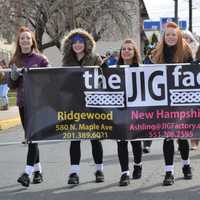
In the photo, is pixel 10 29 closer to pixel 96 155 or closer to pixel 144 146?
pixel 144 146

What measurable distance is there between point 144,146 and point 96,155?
279 cm

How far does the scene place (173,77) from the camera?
711cm

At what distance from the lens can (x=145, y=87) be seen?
7176 millimetres

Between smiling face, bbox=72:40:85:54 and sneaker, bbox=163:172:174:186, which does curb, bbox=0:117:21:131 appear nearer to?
smiling face, bbox=72:40:85:54

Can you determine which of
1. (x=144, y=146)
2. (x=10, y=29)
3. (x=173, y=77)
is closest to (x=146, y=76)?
(x=173, y=77)

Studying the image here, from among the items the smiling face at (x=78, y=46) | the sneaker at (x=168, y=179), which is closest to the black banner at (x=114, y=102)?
the smiling face at (x=78, y=46)

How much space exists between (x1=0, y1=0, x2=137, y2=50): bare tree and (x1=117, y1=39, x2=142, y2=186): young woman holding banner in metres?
25.3

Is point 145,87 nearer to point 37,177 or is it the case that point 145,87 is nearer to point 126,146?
point 126,146

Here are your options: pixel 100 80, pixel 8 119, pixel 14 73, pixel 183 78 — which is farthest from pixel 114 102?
pixel 8 119

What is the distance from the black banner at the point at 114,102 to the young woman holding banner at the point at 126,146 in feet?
0.64

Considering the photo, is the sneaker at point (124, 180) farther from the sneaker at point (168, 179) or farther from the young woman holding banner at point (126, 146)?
the sneaker at point (168, 179)

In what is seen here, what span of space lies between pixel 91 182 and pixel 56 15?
2699cm

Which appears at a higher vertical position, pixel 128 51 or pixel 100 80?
pixel 128 51

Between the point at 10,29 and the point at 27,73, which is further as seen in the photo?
the point at 10,29
